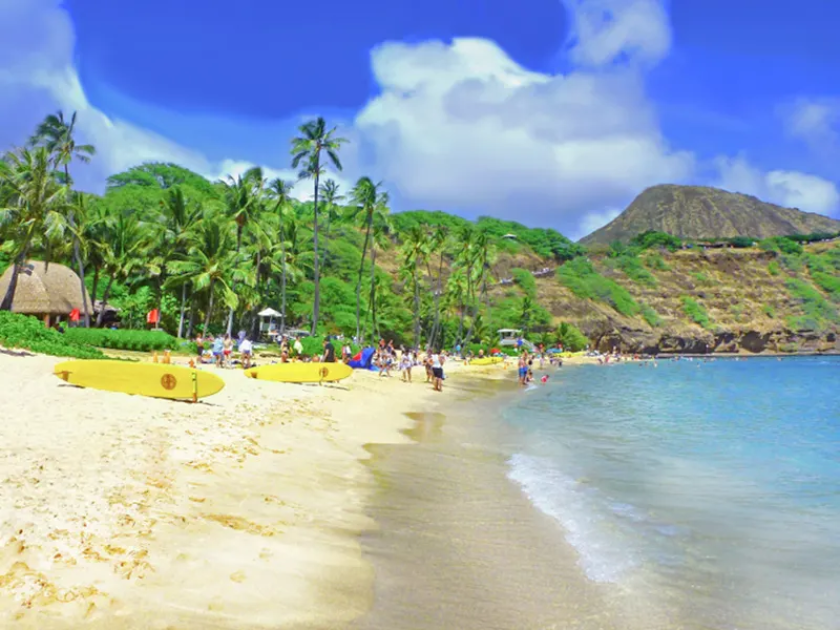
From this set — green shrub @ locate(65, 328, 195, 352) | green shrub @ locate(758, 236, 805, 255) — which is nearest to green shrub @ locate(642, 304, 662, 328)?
green shrub @ locate(758, 236, 805, 255)

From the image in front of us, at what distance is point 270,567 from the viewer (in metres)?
5.10

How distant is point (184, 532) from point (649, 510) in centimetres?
608

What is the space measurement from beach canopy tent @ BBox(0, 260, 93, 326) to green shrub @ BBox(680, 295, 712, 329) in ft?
297

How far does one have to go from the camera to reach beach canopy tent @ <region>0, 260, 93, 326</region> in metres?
32.1

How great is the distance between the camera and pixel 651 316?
9806cm

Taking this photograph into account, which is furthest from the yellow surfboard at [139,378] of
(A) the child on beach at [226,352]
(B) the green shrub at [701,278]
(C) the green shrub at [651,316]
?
(B) the green shrub at [701,278]

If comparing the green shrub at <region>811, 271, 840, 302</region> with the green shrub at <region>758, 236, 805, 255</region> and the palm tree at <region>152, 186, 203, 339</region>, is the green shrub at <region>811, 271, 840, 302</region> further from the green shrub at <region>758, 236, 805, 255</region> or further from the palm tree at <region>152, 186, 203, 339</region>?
the palm tree at <region>152, 186, 203, 339</region>

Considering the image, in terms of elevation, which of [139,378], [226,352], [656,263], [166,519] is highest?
[656,263]

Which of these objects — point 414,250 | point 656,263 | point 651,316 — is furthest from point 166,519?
point 656,263

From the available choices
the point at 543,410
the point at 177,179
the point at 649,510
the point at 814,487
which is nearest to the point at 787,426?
the point at 543,410

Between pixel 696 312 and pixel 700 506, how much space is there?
102m

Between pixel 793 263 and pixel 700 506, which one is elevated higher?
pixel 793 263

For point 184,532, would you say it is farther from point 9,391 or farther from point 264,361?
point 264,361

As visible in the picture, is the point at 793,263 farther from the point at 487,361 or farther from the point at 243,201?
the point at 243,201
